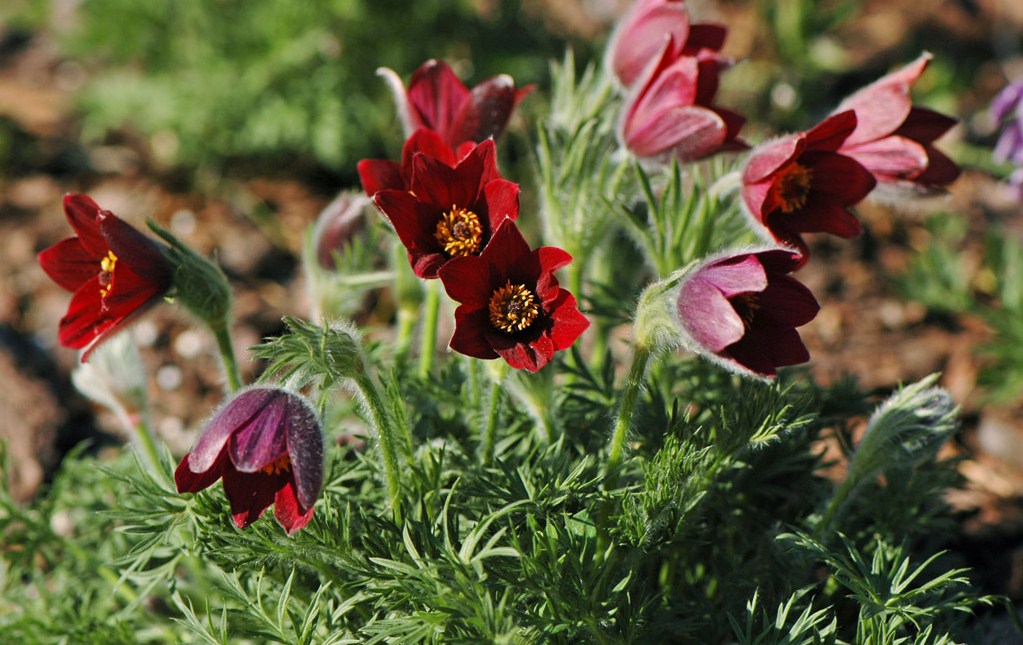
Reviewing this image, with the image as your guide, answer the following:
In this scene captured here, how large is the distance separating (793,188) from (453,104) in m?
0.58

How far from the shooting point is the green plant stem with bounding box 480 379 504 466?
1.55 metres

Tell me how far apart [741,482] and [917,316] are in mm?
1627

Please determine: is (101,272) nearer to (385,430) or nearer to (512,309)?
(385,430)

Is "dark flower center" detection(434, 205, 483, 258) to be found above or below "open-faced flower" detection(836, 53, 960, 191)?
below

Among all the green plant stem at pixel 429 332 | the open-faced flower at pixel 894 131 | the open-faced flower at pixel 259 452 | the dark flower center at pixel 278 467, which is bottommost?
the green plant stem at pixel 429 332

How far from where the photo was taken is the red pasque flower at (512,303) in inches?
53.7

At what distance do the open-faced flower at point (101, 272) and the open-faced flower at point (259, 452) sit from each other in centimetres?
26

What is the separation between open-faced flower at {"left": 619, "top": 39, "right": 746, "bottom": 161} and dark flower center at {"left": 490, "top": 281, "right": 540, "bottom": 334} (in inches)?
15.5

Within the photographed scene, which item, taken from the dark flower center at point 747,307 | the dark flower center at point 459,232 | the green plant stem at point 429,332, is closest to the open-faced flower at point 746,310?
the dark flower center at point 747,307

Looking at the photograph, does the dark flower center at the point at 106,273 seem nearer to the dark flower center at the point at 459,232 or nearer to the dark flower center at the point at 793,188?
the dark flower center at the point at 459,232

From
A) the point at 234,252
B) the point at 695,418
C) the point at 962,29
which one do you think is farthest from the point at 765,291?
the point at 962,29

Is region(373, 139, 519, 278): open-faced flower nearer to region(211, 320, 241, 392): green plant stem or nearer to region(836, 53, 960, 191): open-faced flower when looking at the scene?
region(211, 320, 241, 392): green plant stem

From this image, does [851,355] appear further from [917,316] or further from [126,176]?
[126,176]

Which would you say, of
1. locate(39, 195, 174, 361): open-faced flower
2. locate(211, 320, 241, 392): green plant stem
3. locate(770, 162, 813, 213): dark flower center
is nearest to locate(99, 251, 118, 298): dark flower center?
locate(39, 195, 174, 361): open-faced flower
